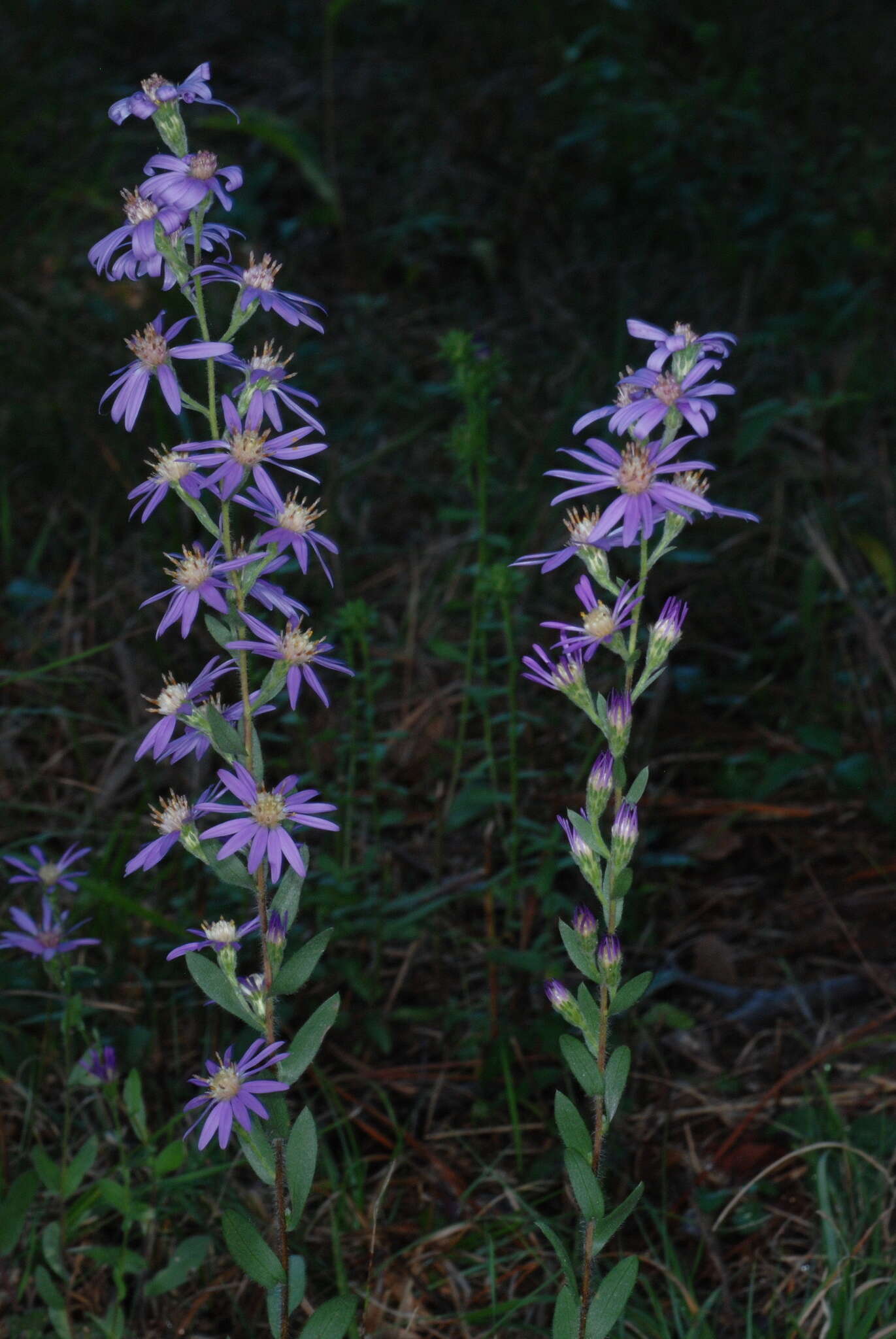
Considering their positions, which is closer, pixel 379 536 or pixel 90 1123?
pixel 90 1123

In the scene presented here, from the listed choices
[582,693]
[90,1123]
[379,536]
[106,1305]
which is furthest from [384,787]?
[379,536]

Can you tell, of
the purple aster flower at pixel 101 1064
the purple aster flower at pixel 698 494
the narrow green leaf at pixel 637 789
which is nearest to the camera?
the purple aster flower at pixel 698 494

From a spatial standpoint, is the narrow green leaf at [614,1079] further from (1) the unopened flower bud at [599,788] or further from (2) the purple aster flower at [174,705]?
(2) the purple aster flower at [174,705]

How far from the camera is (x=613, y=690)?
1553 millimetres

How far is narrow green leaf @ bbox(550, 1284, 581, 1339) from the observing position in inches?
60.7

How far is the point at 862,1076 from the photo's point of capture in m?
2.62

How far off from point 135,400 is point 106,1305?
5.28 ft

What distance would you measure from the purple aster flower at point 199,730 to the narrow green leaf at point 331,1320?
699 mm

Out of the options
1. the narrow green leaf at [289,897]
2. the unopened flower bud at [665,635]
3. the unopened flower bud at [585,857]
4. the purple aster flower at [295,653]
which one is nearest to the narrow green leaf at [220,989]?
the narrow green leaf at [289,897]

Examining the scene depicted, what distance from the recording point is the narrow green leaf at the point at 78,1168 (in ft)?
6.84

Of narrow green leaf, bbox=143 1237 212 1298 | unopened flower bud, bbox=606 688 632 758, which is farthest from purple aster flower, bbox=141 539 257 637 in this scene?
narrow green leaf, bbox=143 1237 212 1298

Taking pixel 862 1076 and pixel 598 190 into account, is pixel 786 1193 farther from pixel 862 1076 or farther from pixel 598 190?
pixel 598 190

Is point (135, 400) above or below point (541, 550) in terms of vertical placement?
above

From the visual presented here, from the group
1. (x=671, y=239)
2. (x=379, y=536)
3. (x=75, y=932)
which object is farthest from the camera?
(x=671, y=239)
